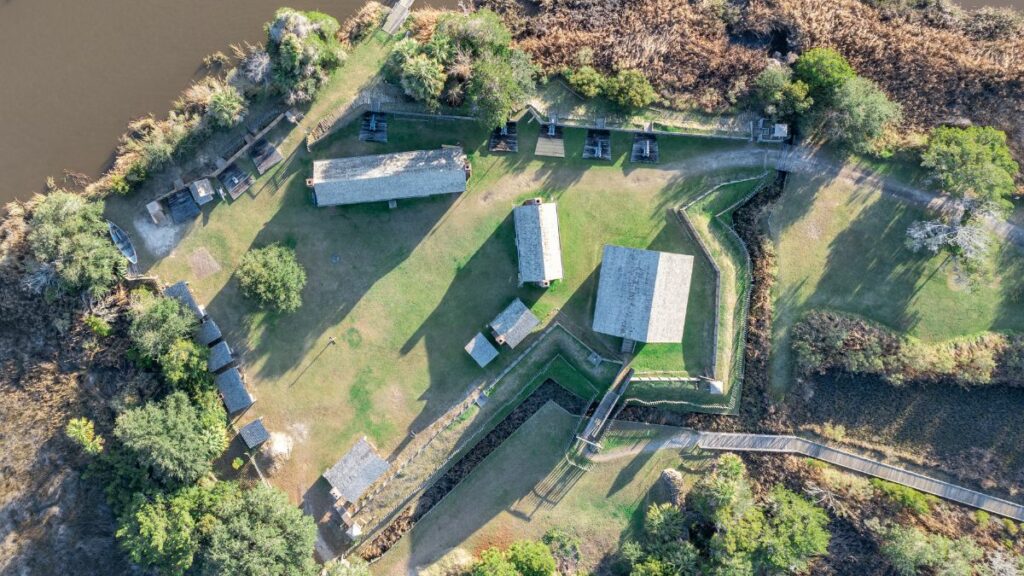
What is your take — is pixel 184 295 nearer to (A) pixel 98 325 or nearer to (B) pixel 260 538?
(A) pixel 98 325

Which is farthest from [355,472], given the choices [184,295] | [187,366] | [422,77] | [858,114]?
[858,114]

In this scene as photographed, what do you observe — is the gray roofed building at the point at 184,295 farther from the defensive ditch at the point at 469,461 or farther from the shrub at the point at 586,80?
the shrub at the point at 586,80

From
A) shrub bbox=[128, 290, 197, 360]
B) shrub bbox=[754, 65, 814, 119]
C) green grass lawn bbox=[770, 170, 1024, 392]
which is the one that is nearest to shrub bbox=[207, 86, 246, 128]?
shrub bbox=[128, 290, 197, 360]

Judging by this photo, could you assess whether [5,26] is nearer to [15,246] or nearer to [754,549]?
[15,246]

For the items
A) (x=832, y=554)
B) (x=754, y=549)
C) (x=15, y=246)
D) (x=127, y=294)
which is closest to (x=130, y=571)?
(x=127, y=294)

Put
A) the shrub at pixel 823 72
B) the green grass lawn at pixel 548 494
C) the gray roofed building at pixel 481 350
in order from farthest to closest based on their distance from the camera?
the green grass lawn at pixel 548 494
the gray roofed building at pixel 481 350
the shrub at pixel 823 72

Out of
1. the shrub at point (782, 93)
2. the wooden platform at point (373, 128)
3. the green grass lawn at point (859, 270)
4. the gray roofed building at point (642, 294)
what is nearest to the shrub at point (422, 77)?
the wooden platform at point (373, 128)
